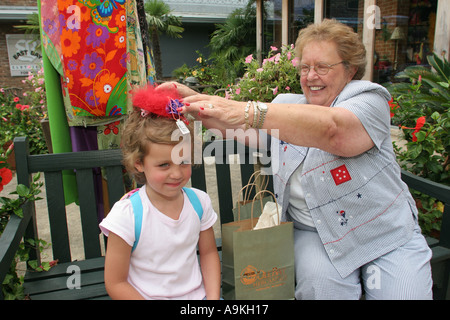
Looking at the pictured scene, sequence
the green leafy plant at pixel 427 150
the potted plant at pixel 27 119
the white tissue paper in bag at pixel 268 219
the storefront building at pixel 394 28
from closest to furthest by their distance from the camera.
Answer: the white tissue paper in bag at pixel 268 219 < the green leafy plant at pixel 427 150 < the storefront building at pixel 394 28 < the potted plant at pixel 27 119

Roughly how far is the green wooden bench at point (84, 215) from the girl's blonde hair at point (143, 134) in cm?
55

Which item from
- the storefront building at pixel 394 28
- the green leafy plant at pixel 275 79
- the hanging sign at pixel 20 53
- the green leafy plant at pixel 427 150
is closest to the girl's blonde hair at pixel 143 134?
the green leafy plant at pixel 427 150

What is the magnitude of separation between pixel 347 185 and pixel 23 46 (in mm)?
14300

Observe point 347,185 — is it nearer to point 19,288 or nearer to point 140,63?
point 140,63

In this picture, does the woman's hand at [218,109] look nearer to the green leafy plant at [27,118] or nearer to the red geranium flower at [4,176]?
the red geranium flower at [4,176]

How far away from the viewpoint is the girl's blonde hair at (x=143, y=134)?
1334 millimetres

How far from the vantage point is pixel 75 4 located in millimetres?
1751

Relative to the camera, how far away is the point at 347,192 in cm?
158

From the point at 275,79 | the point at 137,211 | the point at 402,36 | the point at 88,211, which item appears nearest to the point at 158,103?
the point at 137,211

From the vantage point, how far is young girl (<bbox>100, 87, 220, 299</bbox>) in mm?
1333

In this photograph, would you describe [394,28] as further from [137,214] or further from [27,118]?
[27,118]

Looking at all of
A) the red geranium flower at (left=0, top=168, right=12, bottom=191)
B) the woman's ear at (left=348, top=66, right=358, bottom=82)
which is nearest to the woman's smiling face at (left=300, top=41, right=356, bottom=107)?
the woman's ear at (left=348, top=66, right=358, bottom=82)

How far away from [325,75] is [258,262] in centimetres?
91
